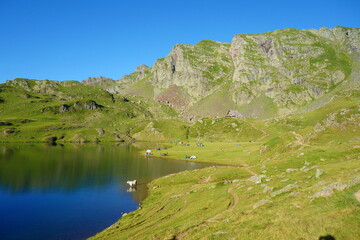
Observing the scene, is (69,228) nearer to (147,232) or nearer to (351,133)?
(147,232)

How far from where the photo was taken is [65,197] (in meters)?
75.2

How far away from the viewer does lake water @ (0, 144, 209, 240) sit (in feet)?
172

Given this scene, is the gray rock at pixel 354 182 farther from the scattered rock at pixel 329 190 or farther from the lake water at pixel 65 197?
the lake water at pixel 65 197

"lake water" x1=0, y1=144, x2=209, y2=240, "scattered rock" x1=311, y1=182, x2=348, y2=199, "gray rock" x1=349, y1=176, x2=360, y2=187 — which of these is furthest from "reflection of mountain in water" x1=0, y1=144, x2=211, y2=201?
"gray rock" x1=349, y1=176, x2=360, y2=187

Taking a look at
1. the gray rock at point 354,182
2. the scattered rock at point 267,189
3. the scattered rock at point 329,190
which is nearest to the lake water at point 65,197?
the scattered rock at point 267,189

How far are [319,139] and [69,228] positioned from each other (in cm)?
8695

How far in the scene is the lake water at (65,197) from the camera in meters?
52.5

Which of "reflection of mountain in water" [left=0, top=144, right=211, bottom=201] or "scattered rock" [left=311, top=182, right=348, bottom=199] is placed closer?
"scattered rock" [left=311, top=182, right=348, bottom=199]

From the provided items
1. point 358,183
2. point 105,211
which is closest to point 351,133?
point 358,183

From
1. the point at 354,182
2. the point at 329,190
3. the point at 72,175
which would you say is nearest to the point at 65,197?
the point at 72,175

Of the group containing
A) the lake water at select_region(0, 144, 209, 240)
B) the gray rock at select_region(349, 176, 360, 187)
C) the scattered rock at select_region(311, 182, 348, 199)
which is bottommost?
the lake water at select_region(0, 144, 209, 240)

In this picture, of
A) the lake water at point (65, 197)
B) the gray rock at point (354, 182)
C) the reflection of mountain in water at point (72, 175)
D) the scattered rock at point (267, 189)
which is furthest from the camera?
the reflection of mountain in water at point (72, 175)

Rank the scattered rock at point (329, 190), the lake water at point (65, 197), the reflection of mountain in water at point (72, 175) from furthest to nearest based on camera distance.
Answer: the reflection of mountain in water at point (72, 175), the lake water at point (65, 197), the scattered rock at point (329, 190)

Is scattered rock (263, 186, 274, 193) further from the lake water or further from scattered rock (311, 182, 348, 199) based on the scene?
the lake water
